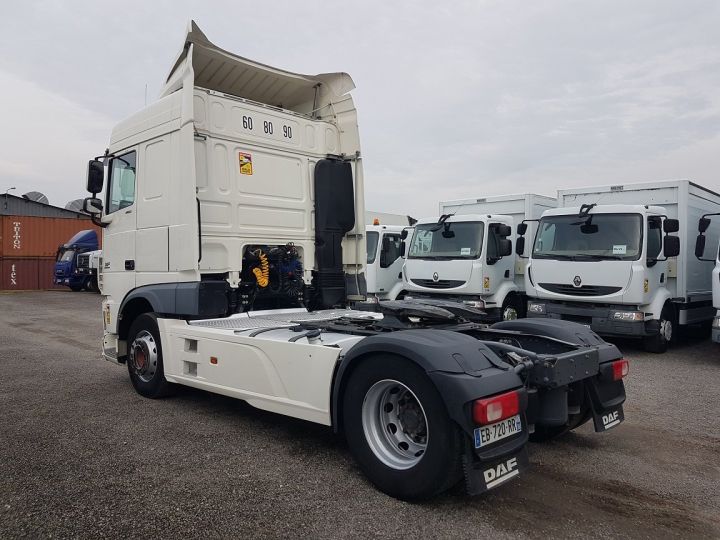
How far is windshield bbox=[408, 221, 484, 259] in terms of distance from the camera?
10867 millimetres

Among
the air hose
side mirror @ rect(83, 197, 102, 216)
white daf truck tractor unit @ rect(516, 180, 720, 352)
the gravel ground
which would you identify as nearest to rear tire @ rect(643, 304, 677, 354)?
white daf truck tractor unit @ rect(516, 180, 720, 352)

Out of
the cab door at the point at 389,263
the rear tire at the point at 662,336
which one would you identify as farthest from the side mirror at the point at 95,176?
the rear tire at the point at 662,336

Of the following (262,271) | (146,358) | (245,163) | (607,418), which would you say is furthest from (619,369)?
(146,358)

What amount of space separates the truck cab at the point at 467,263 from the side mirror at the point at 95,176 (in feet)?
21.1

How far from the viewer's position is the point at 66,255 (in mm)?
24859

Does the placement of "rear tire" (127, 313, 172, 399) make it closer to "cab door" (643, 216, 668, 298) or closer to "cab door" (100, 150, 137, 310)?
"cab door" (100, 150, 137, 310)

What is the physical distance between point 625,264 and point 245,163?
6.13m

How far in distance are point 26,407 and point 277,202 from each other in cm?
326

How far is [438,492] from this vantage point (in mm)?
3242

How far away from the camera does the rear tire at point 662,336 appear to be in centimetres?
928

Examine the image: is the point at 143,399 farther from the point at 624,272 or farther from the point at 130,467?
the point at 624,272

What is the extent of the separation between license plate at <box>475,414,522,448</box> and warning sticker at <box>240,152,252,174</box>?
3826mm

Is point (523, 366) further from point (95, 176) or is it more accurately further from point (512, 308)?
point (512, 308)

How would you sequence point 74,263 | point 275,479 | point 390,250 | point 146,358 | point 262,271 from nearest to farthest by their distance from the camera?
point 275,479, point 146,358, point 262,271, point 390,250, point 74,263
